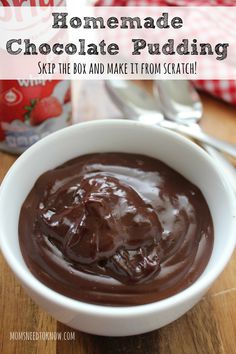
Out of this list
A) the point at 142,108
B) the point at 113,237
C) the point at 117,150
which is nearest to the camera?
the point at 113,237

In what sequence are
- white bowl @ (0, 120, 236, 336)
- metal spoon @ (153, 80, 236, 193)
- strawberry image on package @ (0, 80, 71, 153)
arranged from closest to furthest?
white bowl @ (0, 120, 236, 336), strawberry image on package @ (0, 80, 71, 153), metal spoon @ (153, 80, 236, 193)

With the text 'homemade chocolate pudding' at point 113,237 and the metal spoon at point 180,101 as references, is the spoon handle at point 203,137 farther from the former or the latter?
the text 'homemade chocolate pudding' at point 113,237

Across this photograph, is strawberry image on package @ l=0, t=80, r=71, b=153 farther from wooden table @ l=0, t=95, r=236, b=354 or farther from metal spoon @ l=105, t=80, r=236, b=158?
wooden table @ l=0, t=95, r=236, b=354

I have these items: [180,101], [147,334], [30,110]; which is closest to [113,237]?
[147,334]

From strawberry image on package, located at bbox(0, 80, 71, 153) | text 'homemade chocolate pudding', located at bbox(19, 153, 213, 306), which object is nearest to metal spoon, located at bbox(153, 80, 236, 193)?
strawberry image on package, located at bbox(0, 80, 71, 153)

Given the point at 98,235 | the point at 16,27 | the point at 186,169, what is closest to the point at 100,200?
the point at 98,235

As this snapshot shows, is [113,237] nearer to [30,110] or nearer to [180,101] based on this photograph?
[30,110]
